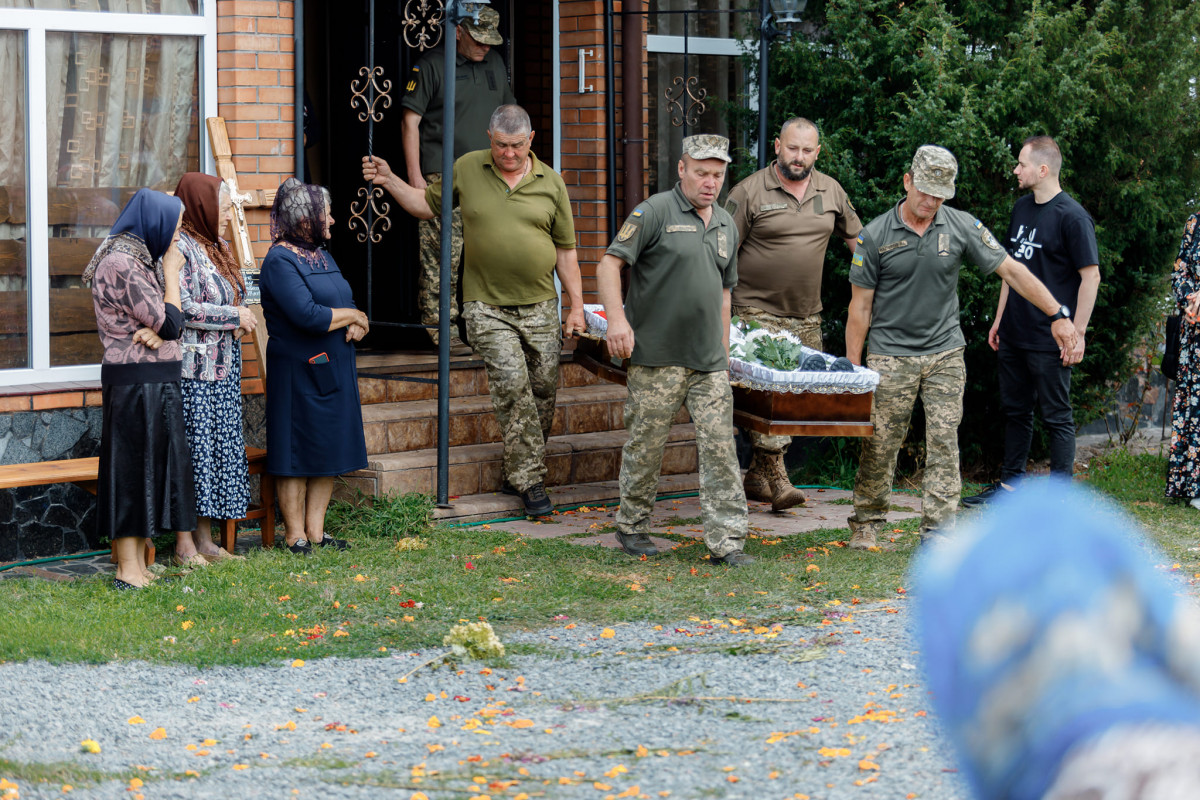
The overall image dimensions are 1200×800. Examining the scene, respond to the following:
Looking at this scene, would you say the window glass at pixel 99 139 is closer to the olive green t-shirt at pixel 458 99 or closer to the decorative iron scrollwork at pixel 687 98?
the olive green t-shirt at pixel 458 99

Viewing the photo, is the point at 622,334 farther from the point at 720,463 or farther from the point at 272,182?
the point at 272,182

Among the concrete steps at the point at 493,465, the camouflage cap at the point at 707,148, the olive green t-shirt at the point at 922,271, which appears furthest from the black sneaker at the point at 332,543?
the olive green t-shirt at the point at 922,271

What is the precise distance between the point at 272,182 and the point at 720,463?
326 cm

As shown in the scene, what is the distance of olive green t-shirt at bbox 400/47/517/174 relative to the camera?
8500 millimetres

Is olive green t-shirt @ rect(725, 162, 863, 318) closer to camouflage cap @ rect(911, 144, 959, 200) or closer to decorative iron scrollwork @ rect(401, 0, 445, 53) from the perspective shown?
camouflage cap @ rect(911, 144, 959, 200)

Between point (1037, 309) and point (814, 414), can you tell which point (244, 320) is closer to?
point (814, 414)

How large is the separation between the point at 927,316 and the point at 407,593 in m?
2.92

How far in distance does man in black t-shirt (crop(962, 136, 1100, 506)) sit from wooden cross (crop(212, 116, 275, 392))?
171 inches

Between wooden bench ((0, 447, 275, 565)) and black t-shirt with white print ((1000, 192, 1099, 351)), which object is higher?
black t-shirt with white print ((1000, 192, 1099, 351))

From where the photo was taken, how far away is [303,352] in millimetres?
6734

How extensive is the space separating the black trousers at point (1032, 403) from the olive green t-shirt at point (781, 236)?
1.29 metres

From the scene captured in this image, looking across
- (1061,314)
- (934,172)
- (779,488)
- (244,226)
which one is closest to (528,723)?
(934,172)

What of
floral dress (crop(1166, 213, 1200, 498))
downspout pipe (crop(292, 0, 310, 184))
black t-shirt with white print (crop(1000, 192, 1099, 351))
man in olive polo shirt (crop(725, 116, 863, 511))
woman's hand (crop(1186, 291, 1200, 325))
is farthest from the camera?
floral dress (crop(1166, 213, 1200, 498))

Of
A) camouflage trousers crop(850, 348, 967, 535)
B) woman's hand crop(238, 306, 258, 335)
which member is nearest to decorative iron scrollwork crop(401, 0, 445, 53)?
woman's hand crop(238, 306, 258, 335)
